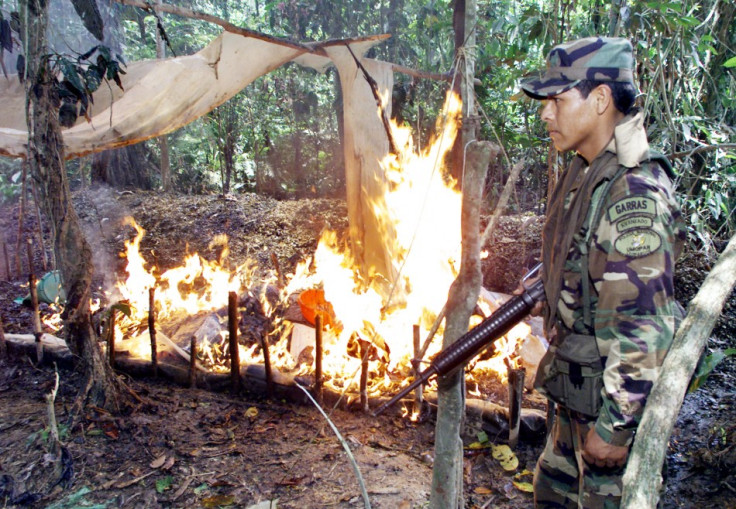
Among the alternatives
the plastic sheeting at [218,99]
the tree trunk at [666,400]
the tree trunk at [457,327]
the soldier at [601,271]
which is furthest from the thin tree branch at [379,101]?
the tree trunk at [666,400]

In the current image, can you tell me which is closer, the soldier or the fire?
the soldier

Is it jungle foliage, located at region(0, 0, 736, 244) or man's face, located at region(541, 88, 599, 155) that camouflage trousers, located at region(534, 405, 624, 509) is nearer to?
man's face, located at region(541, 88, 599, 155)

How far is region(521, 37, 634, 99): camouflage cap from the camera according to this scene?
179 centimetres

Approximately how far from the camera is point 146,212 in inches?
379

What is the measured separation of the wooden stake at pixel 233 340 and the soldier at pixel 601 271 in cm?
249

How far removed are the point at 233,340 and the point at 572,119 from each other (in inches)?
117

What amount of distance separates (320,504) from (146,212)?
822 centimetres

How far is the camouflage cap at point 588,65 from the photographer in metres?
1.79

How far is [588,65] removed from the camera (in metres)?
1.80

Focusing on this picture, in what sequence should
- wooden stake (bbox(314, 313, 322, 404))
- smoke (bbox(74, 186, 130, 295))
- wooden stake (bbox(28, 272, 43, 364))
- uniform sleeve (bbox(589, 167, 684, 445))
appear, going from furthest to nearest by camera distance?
smoke (bbox(74, 186, 130, 295))
wooden stake (bbox(28, 272, 43, 364))
wooden stake (bbox(314, 313, 322, 404))
uniform sleeve (bbox(589, 167, 684, 445))

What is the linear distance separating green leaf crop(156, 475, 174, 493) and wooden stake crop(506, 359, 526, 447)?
86.3 inches

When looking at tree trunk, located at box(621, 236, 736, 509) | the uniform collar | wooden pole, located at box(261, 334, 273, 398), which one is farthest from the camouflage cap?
wooden pole, located at box(261, 334, 273, 398)

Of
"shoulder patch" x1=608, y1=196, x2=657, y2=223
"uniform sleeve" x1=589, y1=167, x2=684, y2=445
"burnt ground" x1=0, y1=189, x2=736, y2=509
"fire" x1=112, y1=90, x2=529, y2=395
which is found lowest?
"burnt ground" x1=0, y1=189, x2=736, y2=509

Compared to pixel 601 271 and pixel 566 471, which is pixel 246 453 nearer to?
pixel 566 471
